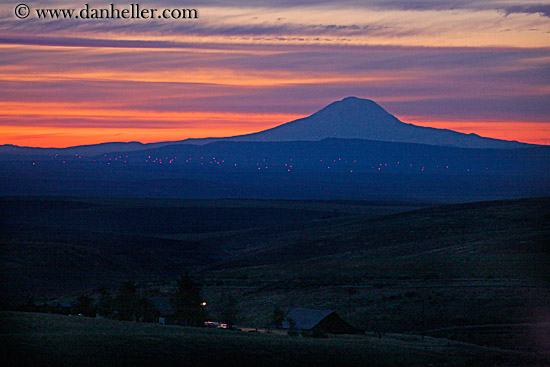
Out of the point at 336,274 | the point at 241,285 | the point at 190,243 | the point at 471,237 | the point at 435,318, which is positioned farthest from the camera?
the point at 190,243

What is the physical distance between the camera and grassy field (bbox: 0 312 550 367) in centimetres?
2952

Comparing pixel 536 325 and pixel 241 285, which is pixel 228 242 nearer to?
pixel 241 285

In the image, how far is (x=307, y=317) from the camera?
47500mm

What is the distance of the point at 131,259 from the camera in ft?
306

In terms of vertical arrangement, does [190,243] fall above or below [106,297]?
above

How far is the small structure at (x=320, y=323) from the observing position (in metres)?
45.2

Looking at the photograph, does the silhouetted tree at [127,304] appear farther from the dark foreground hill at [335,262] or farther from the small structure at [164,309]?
the dark foreground hill at [335,262]

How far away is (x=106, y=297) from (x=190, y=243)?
54.8 metres

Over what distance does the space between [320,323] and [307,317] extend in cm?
177

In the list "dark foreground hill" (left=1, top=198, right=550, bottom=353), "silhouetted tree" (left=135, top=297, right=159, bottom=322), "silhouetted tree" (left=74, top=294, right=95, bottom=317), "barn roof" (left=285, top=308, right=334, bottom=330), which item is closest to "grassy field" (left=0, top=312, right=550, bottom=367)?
"dark foreground hill" (left=1, top=198, right=550, bottom=353)

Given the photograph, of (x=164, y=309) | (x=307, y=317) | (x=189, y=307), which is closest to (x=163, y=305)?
(x=164, y=309)

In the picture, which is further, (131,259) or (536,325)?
(131,259)

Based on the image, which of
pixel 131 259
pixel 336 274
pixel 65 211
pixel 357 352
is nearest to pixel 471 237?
pixel 336 274

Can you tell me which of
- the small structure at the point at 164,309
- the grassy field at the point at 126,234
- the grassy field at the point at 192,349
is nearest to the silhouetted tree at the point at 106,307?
the small structure at the point at 164,309
